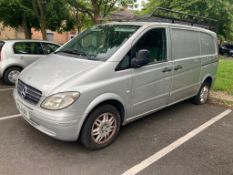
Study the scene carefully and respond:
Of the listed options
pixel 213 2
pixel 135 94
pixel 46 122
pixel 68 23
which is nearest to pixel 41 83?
pixel 46 122

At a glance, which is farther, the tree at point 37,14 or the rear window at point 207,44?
the tree at point 37,14

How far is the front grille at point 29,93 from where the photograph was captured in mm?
3423

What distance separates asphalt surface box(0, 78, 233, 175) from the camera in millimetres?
3281

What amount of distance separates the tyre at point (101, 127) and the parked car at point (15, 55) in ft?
16.1

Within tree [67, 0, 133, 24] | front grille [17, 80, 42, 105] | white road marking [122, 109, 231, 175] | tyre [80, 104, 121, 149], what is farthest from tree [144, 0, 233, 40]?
front grille [17, 80, 42, 105]

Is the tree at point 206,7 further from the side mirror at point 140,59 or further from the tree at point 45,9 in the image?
the side mirror at point 140,59

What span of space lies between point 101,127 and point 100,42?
147cm

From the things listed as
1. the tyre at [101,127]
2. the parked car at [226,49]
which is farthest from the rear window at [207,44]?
the parked car at [226,49]

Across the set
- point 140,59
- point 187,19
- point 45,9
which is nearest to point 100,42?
point 140,59

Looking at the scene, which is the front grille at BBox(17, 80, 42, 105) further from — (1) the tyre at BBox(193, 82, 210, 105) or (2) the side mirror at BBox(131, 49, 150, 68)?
(1) the tyre at BBox(193, 82, 210, 105)

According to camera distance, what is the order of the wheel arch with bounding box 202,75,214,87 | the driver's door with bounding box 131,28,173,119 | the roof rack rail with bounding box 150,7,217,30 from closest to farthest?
the driver's door with bounding box 131,28,173,119 < the roof rack rail with bounding box 150,7,217,30 < the wheel arch with bounding box 202,75,214,87

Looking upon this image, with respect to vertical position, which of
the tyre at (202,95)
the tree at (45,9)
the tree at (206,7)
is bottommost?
the tyre at (202,95)

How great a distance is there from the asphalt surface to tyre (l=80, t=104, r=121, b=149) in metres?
0.14

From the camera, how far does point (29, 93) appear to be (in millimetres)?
3572
